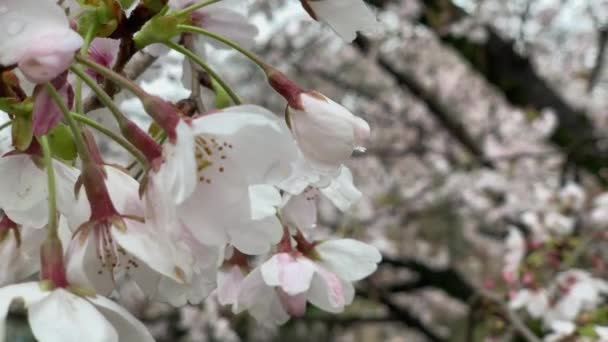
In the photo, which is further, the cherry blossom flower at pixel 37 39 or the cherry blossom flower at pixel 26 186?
the cherry blossom flower at pixel 26 186

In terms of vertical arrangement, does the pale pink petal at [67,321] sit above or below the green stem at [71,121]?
below

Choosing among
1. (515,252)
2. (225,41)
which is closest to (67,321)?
(225,41)

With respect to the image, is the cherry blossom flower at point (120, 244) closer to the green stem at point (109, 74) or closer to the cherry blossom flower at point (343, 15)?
the green stem at point (109, 74)

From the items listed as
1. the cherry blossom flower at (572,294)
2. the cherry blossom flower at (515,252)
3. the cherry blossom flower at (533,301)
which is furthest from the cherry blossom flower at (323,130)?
the cherry blossom flower at (515,252)

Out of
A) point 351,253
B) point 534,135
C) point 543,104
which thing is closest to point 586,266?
point 543,104

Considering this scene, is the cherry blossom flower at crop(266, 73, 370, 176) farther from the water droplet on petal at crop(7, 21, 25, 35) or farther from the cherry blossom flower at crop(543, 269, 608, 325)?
the cherry blossom flower at crop(543, 269, 608, 325)

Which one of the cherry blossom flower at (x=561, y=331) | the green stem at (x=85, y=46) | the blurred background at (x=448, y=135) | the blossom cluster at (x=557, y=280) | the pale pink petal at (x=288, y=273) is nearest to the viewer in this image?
the green stem at (x=85, y=46)

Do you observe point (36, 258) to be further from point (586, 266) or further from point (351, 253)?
point (586, 266)
